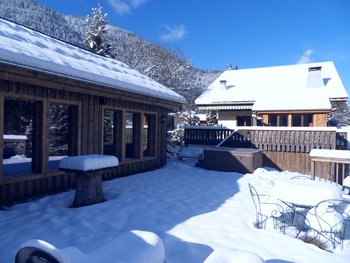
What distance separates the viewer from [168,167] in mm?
10930

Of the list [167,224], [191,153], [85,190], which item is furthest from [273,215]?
[191,153]

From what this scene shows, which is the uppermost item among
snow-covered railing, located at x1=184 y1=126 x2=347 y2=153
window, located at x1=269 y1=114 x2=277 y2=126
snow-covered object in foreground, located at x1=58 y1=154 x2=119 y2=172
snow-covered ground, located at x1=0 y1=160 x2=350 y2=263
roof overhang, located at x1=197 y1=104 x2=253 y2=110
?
roof overhang, located at x1=197 y1=104 x2=253 y2=110

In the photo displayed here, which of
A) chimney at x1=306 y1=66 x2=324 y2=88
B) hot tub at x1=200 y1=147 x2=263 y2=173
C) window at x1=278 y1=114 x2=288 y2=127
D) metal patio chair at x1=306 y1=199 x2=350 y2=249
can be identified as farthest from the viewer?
chimney at x1=306 y1=66 x2=324 y2=88

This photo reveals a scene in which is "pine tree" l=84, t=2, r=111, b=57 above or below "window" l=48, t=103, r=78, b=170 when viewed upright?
above

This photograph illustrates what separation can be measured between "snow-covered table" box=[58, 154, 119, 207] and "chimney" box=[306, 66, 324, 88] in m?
15.4

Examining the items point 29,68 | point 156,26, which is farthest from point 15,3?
point 29,68

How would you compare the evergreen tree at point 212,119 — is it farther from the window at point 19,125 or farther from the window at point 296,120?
the window at point 19,125

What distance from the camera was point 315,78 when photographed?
57.9 ft

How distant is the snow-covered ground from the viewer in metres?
3.82

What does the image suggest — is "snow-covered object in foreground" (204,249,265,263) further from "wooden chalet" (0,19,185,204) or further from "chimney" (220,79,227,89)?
"chimney" (220,79,227,89)

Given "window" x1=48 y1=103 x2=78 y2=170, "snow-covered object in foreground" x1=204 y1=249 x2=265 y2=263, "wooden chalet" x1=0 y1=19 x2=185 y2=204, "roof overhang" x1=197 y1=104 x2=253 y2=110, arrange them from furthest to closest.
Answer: "roof overhang" x1=197 y1=104 x2=253 y2=110, "window" x1=48 y1=103 x2=78 y2=170, "wooden chalet" x1=0 y1=19 x2=185 y2=204, "snow-covered object in foreground" x1=204 y1=249 x2=265 y2=263

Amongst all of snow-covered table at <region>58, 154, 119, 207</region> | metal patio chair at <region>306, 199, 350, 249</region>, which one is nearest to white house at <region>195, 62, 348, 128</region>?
metal patio chair at <region>306, 199, 350, 249</region>

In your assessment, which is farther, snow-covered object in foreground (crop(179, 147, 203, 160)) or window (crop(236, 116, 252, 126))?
window (crop(236, 116, 252, 126))

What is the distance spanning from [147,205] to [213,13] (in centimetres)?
1969
